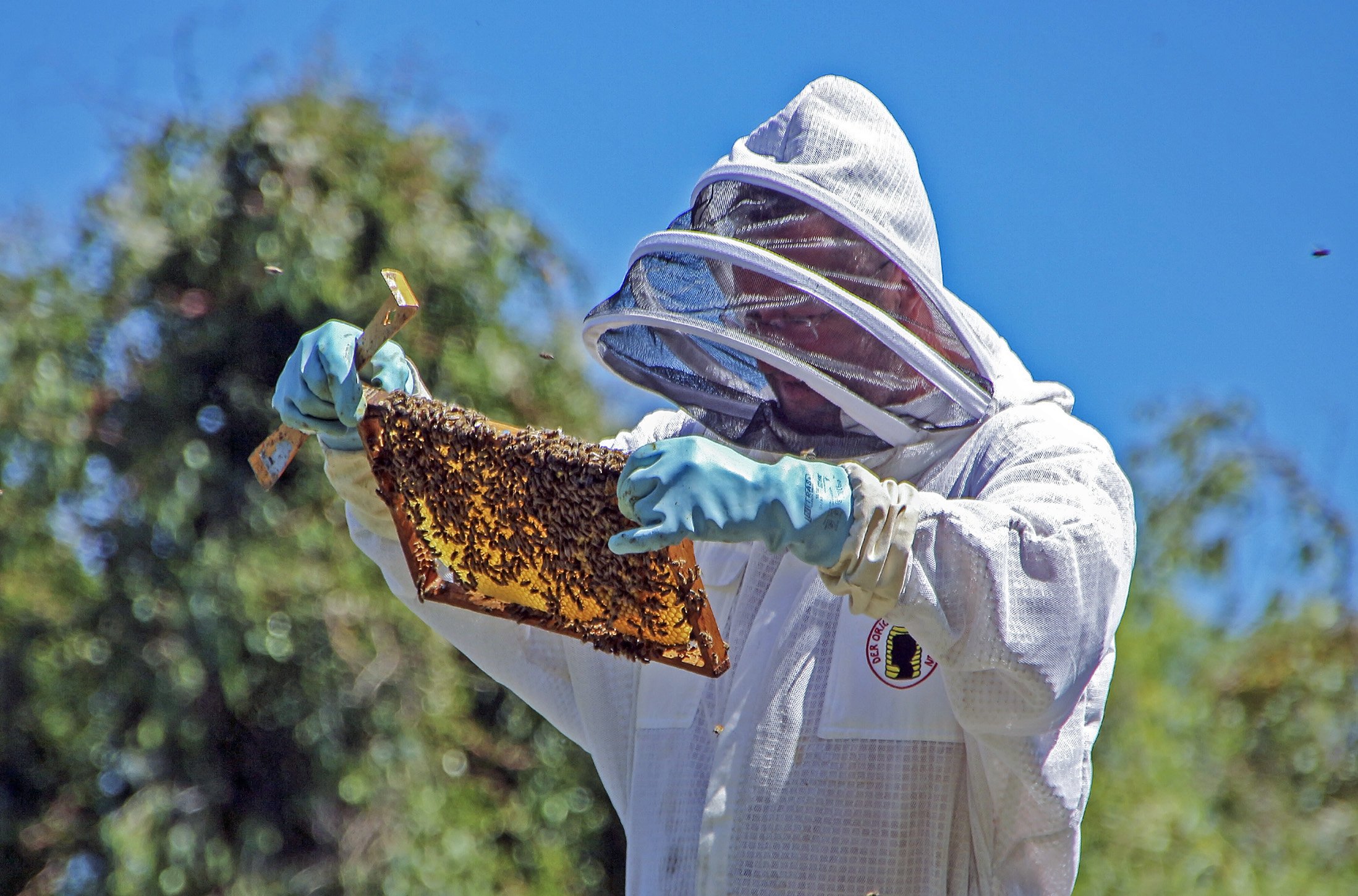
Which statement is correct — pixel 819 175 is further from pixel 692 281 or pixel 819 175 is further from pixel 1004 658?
pixel 1004 658

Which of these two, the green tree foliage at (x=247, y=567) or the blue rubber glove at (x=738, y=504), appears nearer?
the blue rubber glove at (x=738, y=504)

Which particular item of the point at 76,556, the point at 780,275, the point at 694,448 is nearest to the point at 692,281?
the point at 780,275

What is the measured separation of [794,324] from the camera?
2510 mm

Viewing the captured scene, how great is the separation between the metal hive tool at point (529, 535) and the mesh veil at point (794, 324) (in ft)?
1.22

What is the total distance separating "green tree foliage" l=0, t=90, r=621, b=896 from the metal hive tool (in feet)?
8.12

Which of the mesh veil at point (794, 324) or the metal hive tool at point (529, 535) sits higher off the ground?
the mesh veil at point (794, 324)

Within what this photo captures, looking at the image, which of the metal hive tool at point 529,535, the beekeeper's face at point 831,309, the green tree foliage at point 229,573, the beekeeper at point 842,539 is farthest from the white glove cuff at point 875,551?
the green tree foliage at point 229,573

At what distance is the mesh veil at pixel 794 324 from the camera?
2.39 meters

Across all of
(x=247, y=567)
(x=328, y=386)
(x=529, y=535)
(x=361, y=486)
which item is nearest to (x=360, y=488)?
(x=361, y=486)

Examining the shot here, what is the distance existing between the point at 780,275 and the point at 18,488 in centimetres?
380

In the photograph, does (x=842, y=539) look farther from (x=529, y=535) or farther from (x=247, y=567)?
(x=247, y=567)

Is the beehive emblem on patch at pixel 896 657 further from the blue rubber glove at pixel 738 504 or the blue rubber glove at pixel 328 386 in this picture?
the blue rubber glove at pixel 328 386

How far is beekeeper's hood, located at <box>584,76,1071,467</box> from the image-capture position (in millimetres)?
2408

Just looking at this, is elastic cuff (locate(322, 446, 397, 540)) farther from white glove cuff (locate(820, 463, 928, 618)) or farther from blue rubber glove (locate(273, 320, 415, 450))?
white glove cuff (locate(820, 463, 928, 618))
